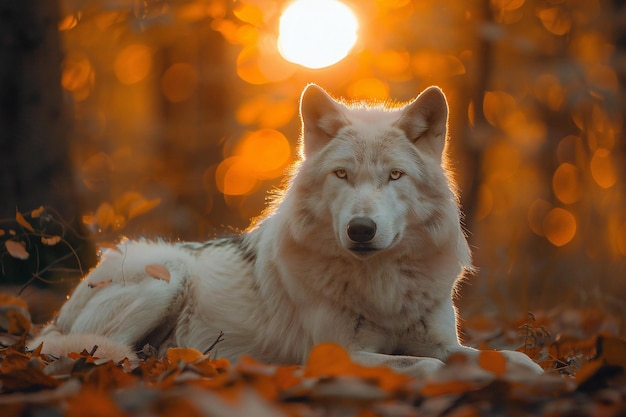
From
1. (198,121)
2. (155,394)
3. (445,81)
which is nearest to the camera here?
(155,394)

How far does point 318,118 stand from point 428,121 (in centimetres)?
72

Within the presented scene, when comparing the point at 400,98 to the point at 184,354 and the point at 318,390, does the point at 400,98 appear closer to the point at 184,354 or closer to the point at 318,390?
the point at 184,354

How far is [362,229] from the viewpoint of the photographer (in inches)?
130

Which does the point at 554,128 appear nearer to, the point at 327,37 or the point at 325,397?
the point at 327,37

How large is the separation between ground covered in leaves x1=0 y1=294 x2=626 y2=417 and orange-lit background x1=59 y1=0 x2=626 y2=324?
208cm

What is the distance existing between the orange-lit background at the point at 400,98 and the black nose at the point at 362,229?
5.68 feet

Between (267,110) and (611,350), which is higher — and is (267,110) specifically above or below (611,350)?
above

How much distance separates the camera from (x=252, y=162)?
65.4 ft

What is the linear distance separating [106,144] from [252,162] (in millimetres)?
5174

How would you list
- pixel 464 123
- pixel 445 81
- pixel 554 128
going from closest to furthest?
1. pixel 464 123
2. pixel 445 81
3. pixel 554 128

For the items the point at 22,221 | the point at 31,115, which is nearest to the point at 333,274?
the point at 22,221

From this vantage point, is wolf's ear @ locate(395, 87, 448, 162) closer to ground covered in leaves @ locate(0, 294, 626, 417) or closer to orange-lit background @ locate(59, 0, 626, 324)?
orange-lit background @ locate(59, 0, 626, 324)

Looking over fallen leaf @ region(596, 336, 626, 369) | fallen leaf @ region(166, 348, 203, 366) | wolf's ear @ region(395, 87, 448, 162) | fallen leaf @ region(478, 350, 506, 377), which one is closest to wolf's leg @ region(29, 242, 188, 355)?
fallen leaf @ region(166, 348, 203, 366)

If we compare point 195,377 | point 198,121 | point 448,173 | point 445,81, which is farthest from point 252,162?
point 195,377
